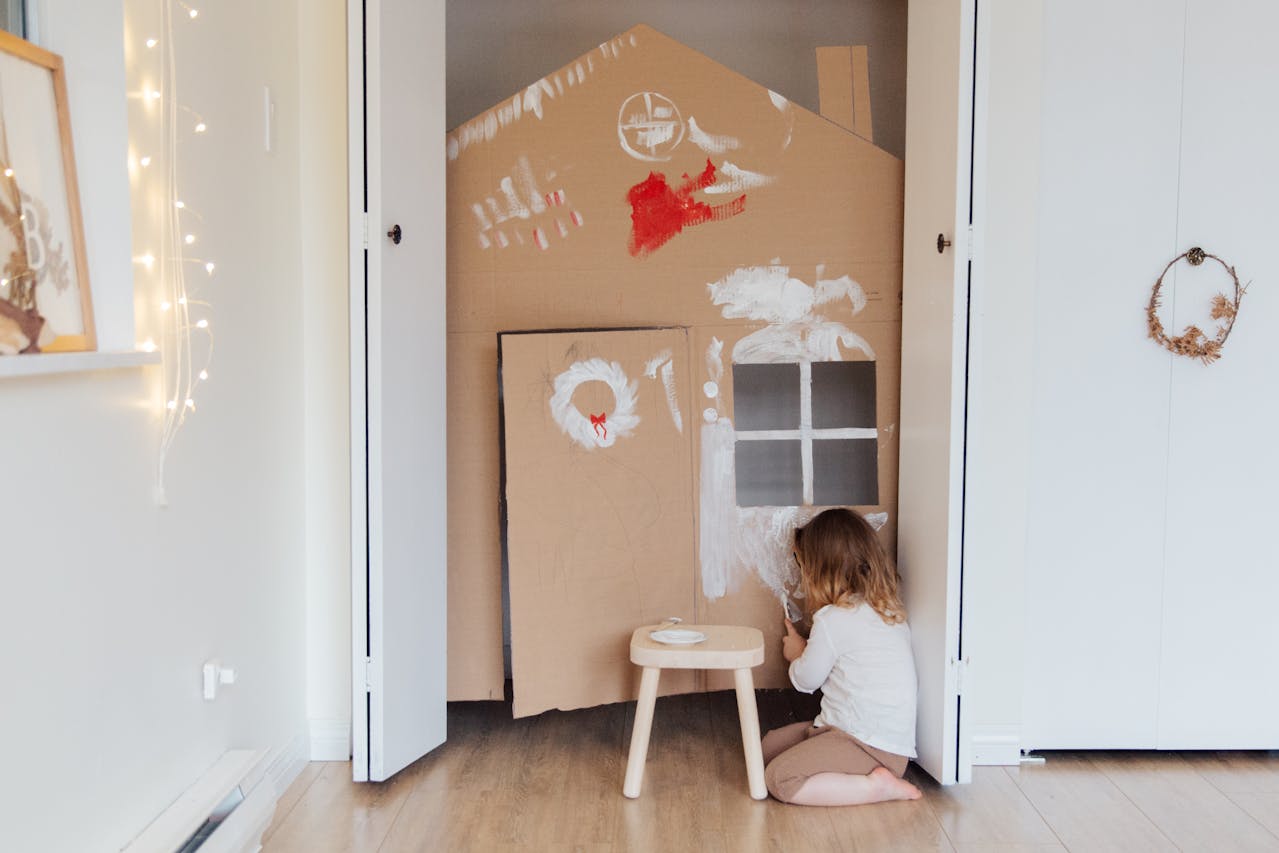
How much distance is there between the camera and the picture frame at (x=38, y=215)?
153 cm

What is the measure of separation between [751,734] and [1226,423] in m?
1.47

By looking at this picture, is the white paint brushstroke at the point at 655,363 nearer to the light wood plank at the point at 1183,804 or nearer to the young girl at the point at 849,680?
the young girl at the point at 849,680

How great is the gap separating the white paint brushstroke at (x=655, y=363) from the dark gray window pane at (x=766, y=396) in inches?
7.6

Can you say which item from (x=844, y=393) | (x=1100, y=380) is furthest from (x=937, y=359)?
(x=1100, y=380)

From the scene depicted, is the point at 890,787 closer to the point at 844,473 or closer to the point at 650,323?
the point at 844,473

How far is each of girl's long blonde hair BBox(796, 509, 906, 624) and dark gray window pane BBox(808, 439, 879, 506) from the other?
19cm

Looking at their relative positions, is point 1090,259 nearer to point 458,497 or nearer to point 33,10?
point 458,497

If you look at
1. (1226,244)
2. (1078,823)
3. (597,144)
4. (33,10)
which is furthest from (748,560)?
(33,10)

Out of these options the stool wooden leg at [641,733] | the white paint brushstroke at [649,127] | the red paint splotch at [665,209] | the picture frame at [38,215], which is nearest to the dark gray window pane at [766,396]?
the red paint splotch at [665,209]

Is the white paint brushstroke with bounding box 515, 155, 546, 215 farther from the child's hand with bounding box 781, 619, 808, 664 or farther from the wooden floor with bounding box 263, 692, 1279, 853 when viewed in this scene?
the wooden floor with bounding box 263, 692, 1279, 853

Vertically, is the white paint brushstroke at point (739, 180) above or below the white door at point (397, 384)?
above

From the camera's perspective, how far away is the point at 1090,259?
2797 mm

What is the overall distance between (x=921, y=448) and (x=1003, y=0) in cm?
115

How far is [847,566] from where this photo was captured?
107 inches
